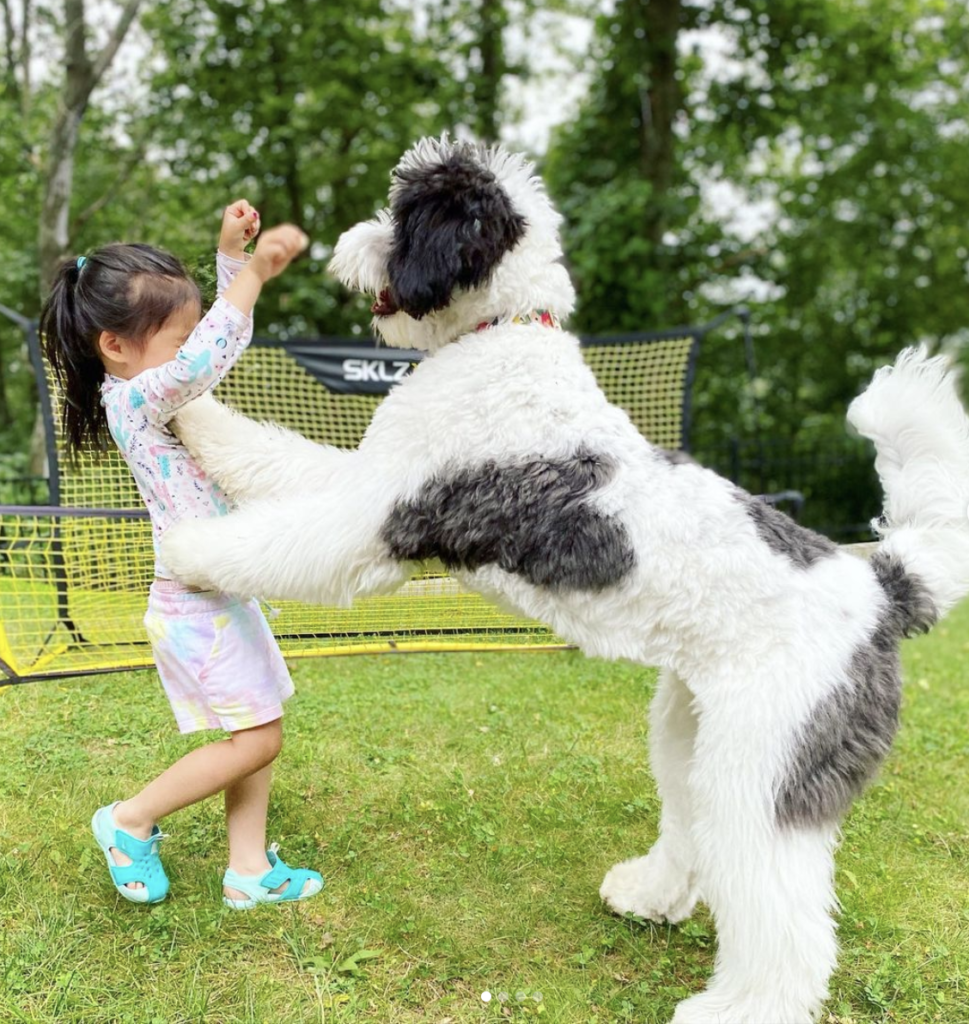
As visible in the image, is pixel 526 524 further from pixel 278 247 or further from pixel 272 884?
pixel 272 884

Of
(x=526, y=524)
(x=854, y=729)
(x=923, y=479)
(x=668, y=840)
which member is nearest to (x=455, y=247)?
(x=526, y=524)

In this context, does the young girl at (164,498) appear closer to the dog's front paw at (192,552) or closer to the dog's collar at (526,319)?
the dog's front paw at (192,552)

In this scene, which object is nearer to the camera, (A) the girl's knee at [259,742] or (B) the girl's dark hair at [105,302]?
(B) the girl's dark hair at [105,302]

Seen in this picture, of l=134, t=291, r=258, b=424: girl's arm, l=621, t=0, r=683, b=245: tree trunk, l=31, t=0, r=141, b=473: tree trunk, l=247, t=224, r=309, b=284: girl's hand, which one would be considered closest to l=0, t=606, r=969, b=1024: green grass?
l=134, t=291, r=258, b=424: girl's arm

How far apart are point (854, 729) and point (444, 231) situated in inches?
59.0

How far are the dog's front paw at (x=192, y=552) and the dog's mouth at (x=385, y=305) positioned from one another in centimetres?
70

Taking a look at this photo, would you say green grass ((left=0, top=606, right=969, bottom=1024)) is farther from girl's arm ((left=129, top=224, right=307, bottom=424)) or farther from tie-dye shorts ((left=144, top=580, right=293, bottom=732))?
girl's arm ((left=129, top=224, right=307, bottom=424))

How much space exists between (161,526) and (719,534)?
154cm

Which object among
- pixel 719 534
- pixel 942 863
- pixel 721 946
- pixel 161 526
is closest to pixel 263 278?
pixel 161 526

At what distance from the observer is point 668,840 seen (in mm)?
2764

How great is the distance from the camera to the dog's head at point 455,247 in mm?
2150

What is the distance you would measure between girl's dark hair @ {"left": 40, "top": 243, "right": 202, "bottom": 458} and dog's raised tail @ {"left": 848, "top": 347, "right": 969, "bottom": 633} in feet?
6.35

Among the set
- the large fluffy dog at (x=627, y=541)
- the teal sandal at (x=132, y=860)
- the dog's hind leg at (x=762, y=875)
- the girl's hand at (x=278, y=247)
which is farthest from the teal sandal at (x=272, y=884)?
the girl's hand at (x=278, y=247)

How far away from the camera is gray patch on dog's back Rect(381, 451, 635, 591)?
6.84ft
